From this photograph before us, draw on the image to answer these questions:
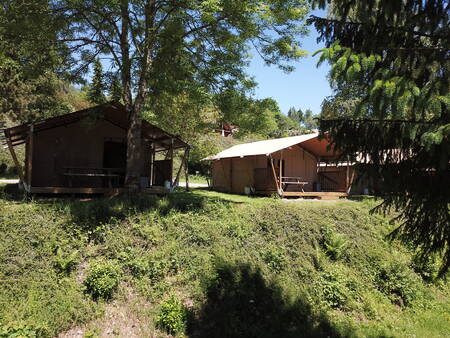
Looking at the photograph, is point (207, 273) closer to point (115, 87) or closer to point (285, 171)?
point (115, 87)

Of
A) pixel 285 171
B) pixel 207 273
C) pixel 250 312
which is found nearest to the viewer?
pixel 250 312

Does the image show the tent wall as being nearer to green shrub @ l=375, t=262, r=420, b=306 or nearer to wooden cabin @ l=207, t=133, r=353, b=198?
wooden cabin @ l=207, t=133, r=353, b=198

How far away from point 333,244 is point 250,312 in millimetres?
4307

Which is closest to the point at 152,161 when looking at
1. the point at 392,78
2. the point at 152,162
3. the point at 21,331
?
the point at 152,162

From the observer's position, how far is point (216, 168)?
985 inches

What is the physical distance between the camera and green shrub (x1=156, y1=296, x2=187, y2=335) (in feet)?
24.7

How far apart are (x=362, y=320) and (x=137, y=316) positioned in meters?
6.05

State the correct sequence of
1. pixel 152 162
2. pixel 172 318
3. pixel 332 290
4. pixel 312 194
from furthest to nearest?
pixel 312 194
pixel 152 162
pixel 332 290
pixel 172 318

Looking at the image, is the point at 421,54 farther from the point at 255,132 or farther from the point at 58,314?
the point at 255,132

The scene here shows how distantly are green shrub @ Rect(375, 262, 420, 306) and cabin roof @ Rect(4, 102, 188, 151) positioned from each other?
31.4ft

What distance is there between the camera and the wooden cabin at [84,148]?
1336 centimetres

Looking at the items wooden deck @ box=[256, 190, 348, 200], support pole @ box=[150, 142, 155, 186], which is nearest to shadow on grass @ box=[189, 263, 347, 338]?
support pole @ box=[150, 142, 155, 186]

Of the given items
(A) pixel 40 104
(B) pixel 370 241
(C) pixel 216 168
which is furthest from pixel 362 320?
(A) pixel 40 104

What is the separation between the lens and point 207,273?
9.02 metres
